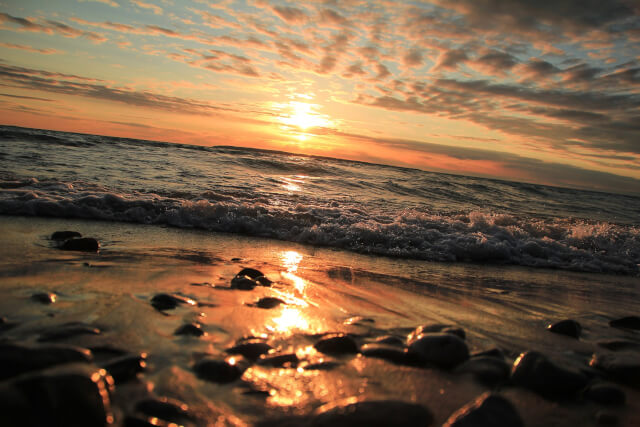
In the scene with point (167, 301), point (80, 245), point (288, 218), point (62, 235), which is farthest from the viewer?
point (288, 218)

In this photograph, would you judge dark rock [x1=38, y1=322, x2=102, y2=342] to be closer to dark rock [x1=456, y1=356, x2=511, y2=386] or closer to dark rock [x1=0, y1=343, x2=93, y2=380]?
dark rock [x1=0, y1=343, x2=93, y2=380]

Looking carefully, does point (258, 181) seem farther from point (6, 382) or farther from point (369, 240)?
point (6, 382)

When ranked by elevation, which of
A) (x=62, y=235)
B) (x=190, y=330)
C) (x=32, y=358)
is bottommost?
(x=62, y=235)

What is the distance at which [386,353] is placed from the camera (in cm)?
223

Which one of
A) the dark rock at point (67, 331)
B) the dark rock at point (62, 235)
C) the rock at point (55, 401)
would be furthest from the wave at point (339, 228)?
the rock at point (55, 401)

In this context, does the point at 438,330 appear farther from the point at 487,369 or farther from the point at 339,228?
the point at 339,228

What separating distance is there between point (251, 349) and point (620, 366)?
2.18m

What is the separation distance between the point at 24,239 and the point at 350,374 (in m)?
4.42

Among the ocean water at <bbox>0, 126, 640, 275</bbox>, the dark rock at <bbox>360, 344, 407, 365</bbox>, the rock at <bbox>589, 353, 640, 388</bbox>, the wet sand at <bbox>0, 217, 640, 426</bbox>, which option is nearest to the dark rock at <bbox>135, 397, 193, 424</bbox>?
the wet sand at <bbox>0, 217, 640, 426</bbox>

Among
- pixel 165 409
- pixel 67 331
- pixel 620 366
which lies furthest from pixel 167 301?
pixel 620 366

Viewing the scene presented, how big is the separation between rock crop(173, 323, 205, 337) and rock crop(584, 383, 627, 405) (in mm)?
2166

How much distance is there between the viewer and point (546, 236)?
816 centimetres

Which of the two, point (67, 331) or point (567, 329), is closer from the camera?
point (67, 331)

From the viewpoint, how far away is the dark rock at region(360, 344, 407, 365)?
2191 mm
